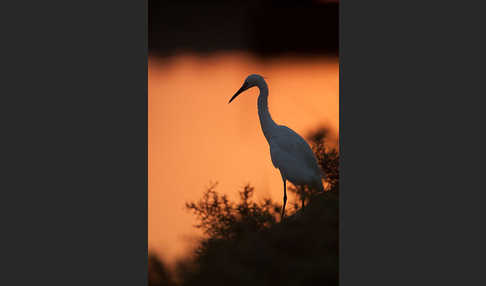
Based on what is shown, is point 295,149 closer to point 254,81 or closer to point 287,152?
point 287,152

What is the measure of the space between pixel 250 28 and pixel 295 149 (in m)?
3.22

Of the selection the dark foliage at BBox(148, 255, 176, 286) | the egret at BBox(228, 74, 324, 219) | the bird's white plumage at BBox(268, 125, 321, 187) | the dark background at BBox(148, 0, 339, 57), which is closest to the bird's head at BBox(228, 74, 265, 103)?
the egret at BBox(228, 74, 324, 219)

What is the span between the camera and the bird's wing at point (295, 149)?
14.1 feet

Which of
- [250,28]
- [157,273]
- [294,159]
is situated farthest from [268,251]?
[250,28]

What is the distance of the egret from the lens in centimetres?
426

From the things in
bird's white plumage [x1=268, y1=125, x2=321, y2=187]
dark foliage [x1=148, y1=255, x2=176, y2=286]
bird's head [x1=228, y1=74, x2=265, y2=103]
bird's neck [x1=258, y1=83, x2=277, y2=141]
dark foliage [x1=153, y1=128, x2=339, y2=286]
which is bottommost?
dark foliage [x1=148, y1=255, x2=176, y2=286]

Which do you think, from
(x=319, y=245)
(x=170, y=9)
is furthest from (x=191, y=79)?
(x=319, y=245)

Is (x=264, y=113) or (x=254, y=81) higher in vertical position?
(x=254, y=81)

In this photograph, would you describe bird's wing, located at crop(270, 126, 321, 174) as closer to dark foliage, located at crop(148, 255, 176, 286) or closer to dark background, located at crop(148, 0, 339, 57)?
dark foliage, located at crop(148, 255, 176, 286)

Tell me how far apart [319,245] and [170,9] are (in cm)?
247

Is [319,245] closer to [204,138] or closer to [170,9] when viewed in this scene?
[170,9]

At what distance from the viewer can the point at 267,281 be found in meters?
3.04

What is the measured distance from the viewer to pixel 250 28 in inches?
282

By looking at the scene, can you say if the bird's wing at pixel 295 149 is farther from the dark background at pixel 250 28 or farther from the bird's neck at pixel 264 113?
the dark background at pixel 250 28
